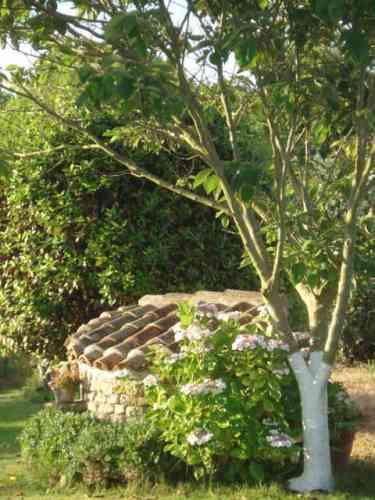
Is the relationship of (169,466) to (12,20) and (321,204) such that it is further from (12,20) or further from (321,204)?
(12,20)

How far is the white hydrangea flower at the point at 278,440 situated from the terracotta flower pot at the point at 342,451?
895 mm

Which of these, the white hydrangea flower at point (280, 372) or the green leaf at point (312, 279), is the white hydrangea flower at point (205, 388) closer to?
the white hydrangea flower at point (280, 372)

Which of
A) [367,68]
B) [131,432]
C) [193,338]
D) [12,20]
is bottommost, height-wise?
[131,432]

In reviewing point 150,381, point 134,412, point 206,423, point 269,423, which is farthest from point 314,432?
point 134,412

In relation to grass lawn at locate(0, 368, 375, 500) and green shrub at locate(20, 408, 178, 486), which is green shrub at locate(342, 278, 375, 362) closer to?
grass lawn at locate(0, 368, 375, 500)

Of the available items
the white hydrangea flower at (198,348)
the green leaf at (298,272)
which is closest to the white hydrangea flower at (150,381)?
the white hydrangea flower at (198,348)

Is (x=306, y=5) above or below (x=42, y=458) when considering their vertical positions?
above

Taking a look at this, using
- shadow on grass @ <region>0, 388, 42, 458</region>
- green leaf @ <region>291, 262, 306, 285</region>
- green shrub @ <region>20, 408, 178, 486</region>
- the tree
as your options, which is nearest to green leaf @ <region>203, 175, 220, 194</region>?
the tree

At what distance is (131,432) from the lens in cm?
691

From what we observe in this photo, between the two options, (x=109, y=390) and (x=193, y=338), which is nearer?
(x=193, y=338)

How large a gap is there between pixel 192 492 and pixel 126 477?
582mm

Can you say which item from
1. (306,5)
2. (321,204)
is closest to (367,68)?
(306,5)

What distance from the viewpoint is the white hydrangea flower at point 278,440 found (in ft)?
20.7

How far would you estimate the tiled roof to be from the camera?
7543 millimetres
